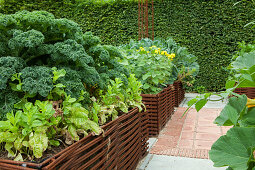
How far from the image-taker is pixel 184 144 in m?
3.03

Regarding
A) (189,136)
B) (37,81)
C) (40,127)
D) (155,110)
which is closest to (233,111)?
(40,127)

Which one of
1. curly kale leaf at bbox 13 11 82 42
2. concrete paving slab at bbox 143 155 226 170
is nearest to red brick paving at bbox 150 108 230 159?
concrete paving slab at bbox 143 155 226 170

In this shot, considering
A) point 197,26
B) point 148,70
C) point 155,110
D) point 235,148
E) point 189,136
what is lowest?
point 189,136

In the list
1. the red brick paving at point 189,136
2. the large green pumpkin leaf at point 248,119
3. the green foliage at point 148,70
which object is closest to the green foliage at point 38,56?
the large green pumpkin leaf at point 248,119

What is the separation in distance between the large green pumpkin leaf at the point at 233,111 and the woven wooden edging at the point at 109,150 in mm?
759

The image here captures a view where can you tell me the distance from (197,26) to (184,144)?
501 centimetres

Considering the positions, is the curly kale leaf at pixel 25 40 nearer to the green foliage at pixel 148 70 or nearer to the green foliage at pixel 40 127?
the green foliage at pixel 40 127

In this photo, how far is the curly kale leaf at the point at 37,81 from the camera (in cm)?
126

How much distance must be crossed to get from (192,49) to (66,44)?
621 cm

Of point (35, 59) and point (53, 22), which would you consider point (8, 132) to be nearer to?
point (35, 59)

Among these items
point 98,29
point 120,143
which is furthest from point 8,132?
point 98,29

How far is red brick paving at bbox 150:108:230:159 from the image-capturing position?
2.77 meters

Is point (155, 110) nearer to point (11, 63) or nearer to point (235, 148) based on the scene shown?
point (11, 63)

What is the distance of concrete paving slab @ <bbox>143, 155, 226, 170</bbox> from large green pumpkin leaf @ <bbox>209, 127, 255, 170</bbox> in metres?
1.97
